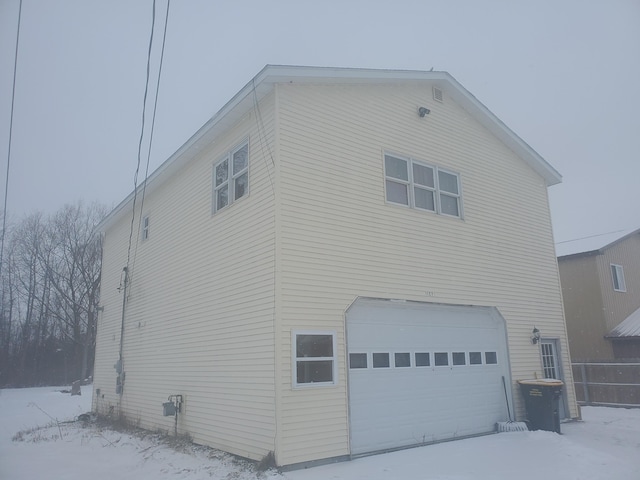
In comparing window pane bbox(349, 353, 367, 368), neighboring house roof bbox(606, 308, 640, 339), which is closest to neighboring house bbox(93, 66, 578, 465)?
window pane bbox(349, 353, 367, 368)

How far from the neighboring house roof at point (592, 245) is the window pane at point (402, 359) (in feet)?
42.7

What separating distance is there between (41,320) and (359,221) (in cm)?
3533

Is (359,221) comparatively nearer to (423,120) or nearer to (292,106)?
(292,106)

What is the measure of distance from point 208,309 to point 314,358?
3004 mm

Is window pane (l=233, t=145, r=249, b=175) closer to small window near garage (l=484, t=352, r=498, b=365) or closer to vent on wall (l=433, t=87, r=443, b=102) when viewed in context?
vent on wall (l=433, t=87, r=443, b=102)

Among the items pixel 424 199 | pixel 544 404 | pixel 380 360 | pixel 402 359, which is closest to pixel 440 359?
pixel 402 359

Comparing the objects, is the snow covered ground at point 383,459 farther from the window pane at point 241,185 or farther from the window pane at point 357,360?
the window pane at point 241,185

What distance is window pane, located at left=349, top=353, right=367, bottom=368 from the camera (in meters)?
8.50

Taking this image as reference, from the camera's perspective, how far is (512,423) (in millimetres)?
10609

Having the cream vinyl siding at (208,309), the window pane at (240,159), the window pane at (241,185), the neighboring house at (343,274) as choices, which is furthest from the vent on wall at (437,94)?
the window pane at (241,185)

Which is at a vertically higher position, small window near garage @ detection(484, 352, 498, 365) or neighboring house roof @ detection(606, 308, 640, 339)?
neighboring house roof @ detection(606, 308, 640, 339)

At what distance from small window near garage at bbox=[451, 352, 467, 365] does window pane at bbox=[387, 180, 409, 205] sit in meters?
3.42

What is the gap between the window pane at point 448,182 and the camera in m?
11.2

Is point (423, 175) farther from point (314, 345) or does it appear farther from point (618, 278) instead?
point (618, 278)
